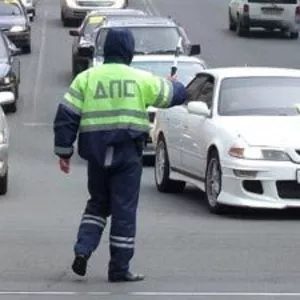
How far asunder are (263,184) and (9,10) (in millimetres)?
28507

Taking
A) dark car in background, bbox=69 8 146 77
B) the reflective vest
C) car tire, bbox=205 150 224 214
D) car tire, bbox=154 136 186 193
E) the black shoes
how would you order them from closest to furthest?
the reflective vest, the black shoes, car tire, bbox=205 150 224 214, car tire, bbox=154 136 186 193, dark car in background, bbox=69 8 146 77

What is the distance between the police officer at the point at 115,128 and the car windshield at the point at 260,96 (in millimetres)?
4669

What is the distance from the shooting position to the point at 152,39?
25.3 meters

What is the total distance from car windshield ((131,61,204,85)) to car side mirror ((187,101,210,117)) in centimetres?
643

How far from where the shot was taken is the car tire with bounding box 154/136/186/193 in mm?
15988

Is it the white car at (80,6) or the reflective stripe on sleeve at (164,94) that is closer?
the reflective stripe on sleeve at (164,94)

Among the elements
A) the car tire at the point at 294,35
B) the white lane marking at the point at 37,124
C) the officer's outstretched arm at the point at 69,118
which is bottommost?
the car tire at the point at 294,35

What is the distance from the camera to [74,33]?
1337 inches

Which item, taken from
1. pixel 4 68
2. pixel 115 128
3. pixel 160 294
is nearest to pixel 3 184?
pixel 115 128

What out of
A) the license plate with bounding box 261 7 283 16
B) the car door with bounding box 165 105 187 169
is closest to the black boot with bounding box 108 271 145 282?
the car door with bounding box 165 105 187 169

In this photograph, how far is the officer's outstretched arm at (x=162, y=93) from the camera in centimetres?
952

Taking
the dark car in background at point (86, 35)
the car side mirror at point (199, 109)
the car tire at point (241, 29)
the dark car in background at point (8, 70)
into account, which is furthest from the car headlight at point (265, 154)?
the car tire at point (241, 29)

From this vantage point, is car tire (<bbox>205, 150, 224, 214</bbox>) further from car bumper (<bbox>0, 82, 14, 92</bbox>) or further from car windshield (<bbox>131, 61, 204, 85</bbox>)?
car bumper (<bbox>0, 82, 14, 92</bbox>)

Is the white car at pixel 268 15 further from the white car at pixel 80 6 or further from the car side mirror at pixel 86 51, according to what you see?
the car side mirror at pixel 86 51
